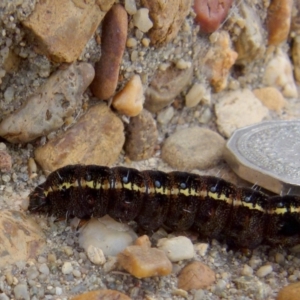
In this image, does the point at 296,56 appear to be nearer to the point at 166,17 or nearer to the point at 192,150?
the point at 192,150

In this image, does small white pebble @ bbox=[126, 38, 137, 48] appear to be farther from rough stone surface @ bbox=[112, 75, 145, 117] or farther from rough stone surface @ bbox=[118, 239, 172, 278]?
rough stone surface @ bbox=[118, 239, 172, 278]

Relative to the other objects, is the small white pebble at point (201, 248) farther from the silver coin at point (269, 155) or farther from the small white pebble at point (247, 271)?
the silver coin at point (269, 155)

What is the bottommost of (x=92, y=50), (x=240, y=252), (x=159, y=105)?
(x=240, y=252)

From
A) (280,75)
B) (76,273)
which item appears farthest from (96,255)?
(280,75)

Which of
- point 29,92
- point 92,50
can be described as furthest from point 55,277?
point 92,50

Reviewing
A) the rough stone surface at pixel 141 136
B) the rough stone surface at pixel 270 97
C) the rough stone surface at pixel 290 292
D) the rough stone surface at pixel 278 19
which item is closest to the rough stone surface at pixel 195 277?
the rough stone surface at pixel 290 292

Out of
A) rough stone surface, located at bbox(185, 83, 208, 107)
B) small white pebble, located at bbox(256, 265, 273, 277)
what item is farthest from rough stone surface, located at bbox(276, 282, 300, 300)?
rough stone surface, located at bbox(185, 83, 208, 107)

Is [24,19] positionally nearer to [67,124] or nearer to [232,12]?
[67,124]
